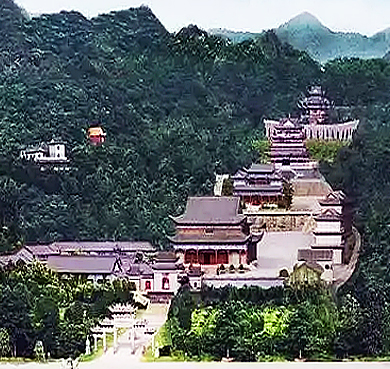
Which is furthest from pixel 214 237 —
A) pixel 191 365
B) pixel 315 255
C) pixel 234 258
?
pixel 191 365

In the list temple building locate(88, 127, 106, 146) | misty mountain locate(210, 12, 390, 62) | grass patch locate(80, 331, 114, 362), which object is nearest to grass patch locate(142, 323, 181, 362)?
grass patch locate(80, 331, 114, 362)

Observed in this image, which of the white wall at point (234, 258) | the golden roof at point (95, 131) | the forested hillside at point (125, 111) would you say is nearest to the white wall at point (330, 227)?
the white wall at point (234, 258)

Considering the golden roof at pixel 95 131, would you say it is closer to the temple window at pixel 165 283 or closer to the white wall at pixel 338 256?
the temple window at pixel 165 283

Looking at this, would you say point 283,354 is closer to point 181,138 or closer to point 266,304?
point 266,304

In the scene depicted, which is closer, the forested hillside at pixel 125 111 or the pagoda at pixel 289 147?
the forested hillside at pixel 125 111

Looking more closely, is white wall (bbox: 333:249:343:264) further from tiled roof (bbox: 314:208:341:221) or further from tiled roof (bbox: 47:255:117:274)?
tiled roof (bbox: 47:255:117:274)

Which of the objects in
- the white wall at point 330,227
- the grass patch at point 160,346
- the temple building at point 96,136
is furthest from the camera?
the temple building at point 96,136

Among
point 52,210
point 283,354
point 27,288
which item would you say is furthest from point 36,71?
point 283,354
